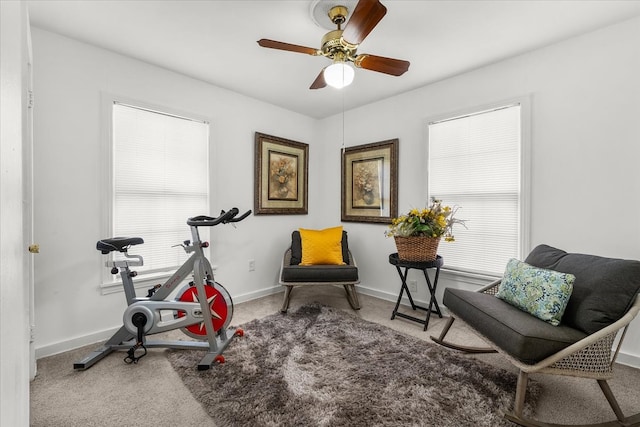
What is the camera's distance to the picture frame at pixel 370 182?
11.5 ft

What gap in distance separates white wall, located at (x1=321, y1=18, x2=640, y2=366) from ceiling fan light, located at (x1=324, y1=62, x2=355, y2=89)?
161cm

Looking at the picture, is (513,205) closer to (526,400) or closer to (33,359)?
(526,400)

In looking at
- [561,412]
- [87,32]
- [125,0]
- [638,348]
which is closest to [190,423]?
[561,412]

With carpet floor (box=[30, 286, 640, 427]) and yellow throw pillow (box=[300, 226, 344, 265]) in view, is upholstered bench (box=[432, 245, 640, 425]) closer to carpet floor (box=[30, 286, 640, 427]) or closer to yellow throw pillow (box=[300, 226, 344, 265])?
carpet floor (box=[30, 286, 640, 427])

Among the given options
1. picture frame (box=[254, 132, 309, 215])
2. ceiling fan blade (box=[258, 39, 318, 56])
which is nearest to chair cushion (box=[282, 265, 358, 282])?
picture frame (box=[254, 132, 309, 215])

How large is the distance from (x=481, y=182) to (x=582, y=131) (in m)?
0.83

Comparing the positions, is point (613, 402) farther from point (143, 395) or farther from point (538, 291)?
point (143, 395)

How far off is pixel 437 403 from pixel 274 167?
302 cm

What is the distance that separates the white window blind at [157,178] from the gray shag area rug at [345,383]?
3.70 feet

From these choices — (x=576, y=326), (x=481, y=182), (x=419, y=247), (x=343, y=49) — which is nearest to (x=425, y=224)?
(x=419, y=247)

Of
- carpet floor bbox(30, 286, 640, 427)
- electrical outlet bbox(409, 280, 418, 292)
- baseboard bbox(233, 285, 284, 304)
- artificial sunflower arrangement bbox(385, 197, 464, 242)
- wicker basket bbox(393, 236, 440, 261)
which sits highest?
artificial sunflower arrangement bbox(385, 197, 464, 242)

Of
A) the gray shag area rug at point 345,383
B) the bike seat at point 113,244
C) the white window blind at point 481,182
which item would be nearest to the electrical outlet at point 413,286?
the white window blind at point 481,182

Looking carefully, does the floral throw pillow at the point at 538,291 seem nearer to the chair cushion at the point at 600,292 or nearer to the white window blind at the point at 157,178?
the chair cushion at the point at 600,292

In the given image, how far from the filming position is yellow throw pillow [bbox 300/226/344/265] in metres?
3.34
